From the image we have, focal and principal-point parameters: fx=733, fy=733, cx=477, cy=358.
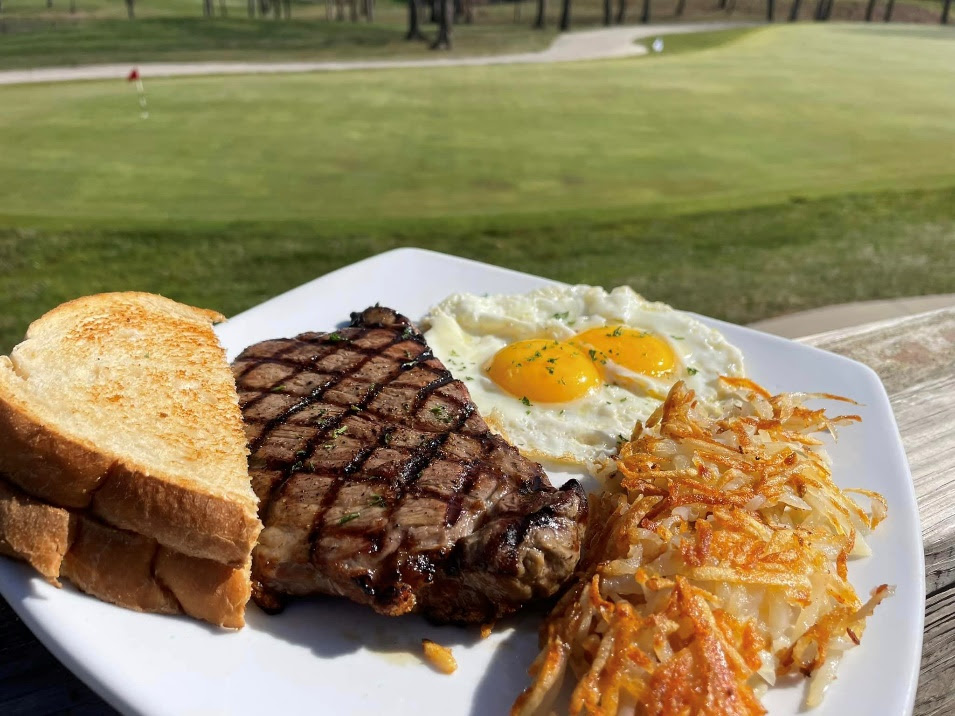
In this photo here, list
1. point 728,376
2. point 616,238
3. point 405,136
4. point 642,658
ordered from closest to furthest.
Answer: point 642,658 → point 728,376 → point 616,238 → point 405,136

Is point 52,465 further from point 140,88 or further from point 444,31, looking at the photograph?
point 444,31

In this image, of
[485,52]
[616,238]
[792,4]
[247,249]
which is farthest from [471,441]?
[792,4]

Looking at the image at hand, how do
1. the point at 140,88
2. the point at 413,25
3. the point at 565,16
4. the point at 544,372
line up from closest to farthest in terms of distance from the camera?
the point at 544,372, the point at 140,88, the point at 413,25, the point at 565,16

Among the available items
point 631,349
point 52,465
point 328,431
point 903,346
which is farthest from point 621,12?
point 52,465

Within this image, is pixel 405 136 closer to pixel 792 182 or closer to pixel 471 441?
pixel 792 182

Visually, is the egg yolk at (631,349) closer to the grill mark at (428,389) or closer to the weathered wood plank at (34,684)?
the grill mark at (428,389)

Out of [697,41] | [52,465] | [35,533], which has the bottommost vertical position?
[35,533]

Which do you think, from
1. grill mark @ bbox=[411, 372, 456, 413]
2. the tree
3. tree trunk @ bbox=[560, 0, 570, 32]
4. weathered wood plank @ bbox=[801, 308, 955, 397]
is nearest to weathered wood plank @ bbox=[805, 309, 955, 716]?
weathered wood plank @ bbox=[801, 308, 955, 397]
